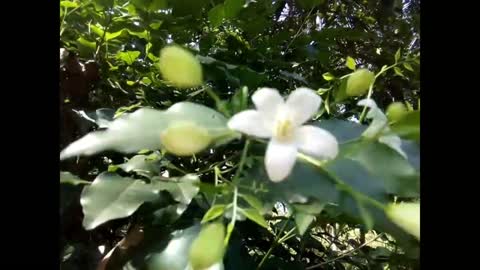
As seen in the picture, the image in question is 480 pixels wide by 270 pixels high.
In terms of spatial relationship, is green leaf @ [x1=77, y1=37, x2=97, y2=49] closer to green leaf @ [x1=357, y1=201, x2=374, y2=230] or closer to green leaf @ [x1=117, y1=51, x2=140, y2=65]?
green leaf @ [x1=117, y1=51, x2=140, y2=65]

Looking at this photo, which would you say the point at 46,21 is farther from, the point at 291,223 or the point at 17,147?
the point at 291,223

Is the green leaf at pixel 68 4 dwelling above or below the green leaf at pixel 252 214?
below

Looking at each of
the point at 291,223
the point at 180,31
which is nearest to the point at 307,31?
the point at 180,31

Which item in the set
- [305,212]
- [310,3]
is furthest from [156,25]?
[305,212]

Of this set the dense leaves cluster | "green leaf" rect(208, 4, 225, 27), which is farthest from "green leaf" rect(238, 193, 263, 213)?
"green leaf" rect(208, 4, 225, 27)

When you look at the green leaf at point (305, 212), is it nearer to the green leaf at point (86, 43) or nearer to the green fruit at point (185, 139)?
the green fruit at point (185, 139)

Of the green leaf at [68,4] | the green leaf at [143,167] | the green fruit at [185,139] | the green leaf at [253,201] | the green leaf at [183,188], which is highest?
the green fruit at [185,139]

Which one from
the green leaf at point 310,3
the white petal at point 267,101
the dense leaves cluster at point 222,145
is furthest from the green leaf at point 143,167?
the green leaf at point 310,3

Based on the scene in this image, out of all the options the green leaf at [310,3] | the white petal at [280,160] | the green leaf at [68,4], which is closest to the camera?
the white petal at [280,160]
